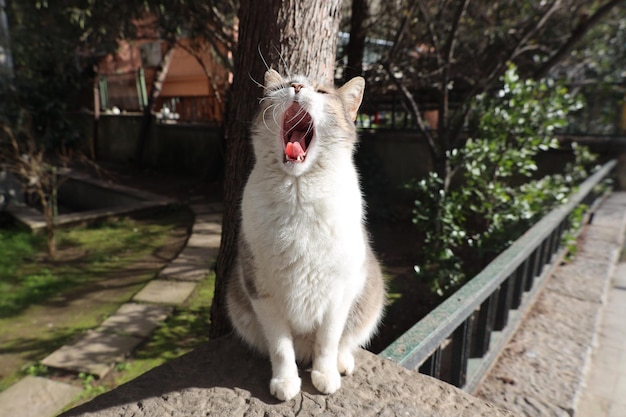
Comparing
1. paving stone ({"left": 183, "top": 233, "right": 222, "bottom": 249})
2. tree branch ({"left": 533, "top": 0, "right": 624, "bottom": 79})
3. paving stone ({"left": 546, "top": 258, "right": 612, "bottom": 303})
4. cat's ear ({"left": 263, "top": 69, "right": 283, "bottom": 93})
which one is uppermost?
tree branch ({"left": 533, "top": 0, "right": 624, "bottom": 79})

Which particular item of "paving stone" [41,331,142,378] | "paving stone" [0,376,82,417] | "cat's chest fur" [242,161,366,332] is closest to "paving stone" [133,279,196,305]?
"paving stone" [41,331,142,378]

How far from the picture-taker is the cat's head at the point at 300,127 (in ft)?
4.50

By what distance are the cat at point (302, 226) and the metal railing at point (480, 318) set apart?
30cm

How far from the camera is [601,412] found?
2123 mm

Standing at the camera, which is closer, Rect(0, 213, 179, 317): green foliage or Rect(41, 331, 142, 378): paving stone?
Rect(41, 331, 142, 378): paving stone

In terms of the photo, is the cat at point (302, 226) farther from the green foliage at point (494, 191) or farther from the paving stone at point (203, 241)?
the paving stone at point (203, 241)

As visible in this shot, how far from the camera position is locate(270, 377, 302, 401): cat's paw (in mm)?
1434

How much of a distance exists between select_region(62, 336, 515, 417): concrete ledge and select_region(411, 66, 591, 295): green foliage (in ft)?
5.38

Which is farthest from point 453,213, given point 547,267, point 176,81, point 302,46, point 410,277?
point 176,81

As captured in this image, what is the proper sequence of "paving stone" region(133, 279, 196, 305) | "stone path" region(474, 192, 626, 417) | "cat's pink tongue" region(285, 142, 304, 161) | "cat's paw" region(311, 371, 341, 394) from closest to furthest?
"cat's pink tongue" region(285, 142, 304, 161), "cat's paw" region(311, 371, 341, 394), "stone path" region(474, 192, 626, 417), "paving stone" region(133, 279, 196, 305)

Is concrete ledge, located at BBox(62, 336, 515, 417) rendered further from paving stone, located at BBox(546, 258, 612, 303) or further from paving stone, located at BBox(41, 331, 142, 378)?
paving stone, located at BBox(546, 258, 612, 303)

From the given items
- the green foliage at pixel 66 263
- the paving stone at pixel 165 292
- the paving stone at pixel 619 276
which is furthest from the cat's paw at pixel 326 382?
the green foliage at pixel 66 263

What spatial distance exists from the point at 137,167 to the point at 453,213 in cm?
955

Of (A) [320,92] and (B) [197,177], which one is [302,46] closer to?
(A) [320,92]
